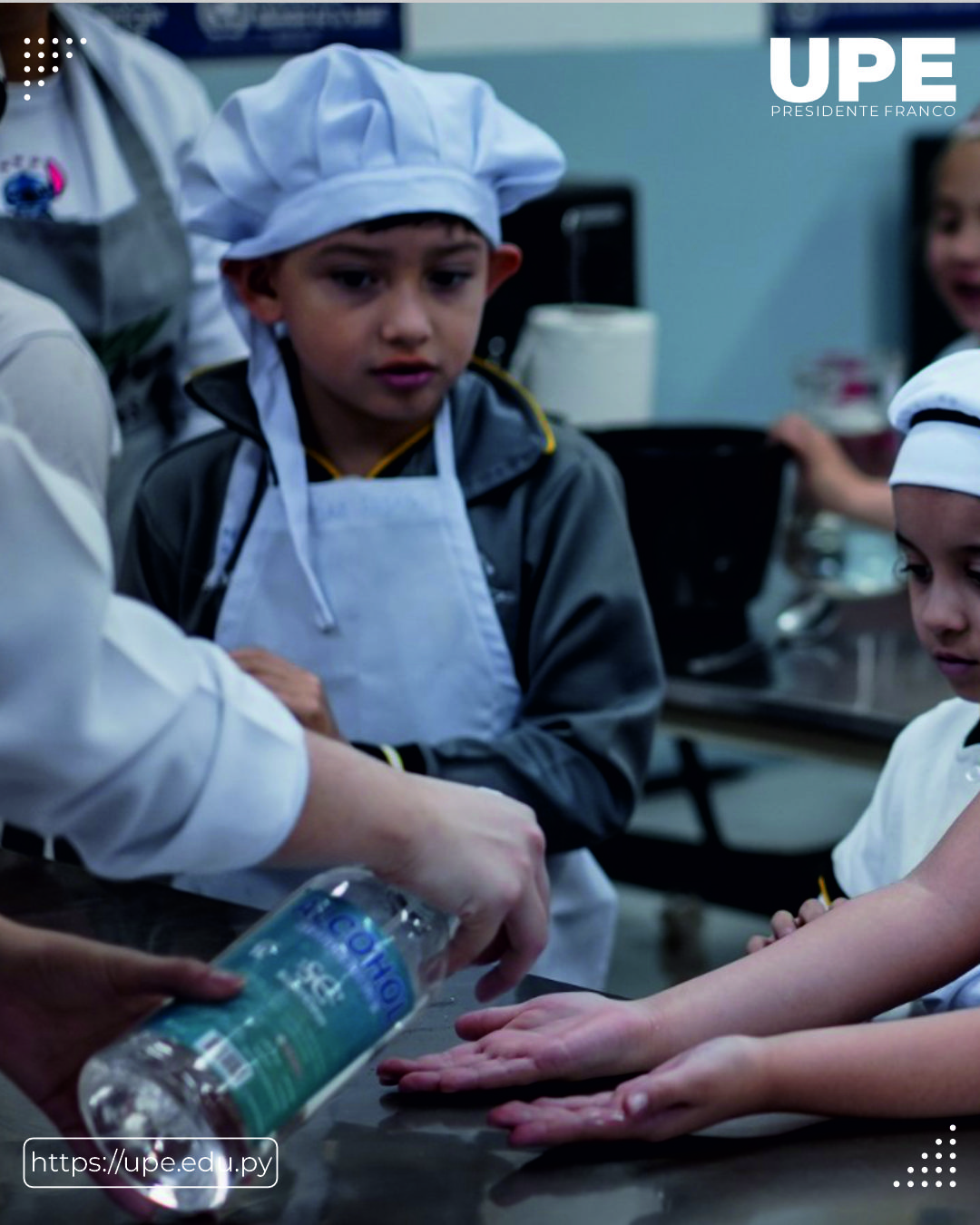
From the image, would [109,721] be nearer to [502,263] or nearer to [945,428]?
[945,428]

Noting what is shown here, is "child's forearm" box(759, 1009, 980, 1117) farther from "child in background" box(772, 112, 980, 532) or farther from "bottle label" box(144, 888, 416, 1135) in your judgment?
"child in background" box(772, 112, 980, 532)

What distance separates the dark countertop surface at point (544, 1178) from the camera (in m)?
0.86

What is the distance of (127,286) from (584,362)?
2.45 feet

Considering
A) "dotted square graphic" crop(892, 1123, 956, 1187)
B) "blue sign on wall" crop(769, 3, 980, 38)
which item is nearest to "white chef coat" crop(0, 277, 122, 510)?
"dotted square graphic" crop(892, 1123, 956, 1187)

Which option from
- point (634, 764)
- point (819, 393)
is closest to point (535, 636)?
point (634, 764)

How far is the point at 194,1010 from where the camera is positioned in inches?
33.1

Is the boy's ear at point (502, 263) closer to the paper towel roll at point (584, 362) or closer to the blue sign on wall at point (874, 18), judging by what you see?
the paper towel roll at point (584, 362)

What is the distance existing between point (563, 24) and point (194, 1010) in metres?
2.79

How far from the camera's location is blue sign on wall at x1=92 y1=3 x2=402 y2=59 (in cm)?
311

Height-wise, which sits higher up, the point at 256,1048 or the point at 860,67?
the point at 860,67

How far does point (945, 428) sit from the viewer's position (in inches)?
47.5

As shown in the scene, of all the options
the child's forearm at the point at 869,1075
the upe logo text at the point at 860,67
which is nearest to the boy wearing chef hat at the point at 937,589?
the child's forearm at the point at 869,1075

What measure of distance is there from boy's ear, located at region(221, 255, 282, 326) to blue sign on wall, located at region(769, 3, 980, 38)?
224 cm

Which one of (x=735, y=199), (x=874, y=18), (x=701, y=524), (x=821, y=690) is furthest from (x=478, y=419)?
(x=874, y=18)
